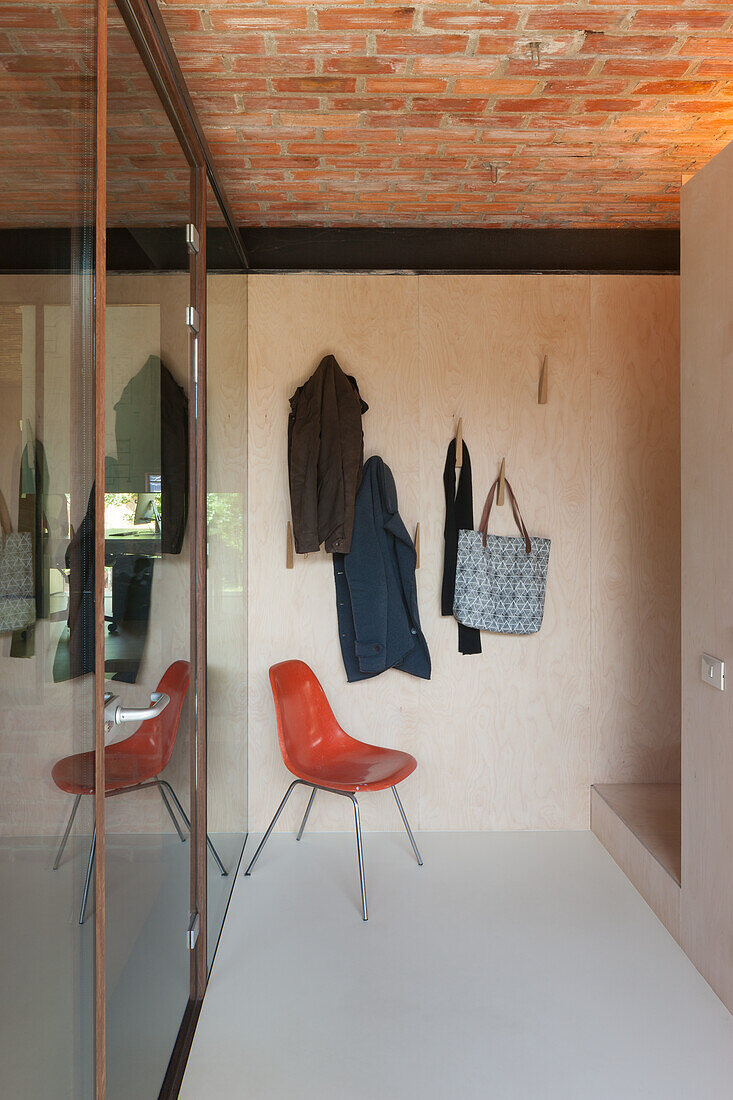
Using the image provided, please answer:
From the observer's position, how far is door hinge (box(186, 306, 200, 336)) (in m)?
2.10

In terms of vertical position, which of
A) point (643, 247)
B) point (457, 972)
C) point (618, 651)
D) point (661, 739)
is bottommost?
point (457, 972)

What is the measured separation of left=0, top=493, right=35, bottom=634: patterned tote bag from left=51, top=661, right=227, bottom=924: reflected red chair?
0.27 m

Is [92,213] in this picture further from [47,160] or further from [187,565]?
[187,565]

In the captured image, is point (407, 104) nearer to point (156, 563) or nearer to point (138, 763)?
point (156, 563)

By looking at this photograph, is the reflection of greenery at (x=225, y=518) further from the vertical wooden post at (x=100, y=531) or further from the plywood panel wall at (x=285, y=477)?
the vertical wooden post at (x=100, y=531)

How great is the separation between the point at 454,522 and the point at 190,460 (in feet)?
4.95

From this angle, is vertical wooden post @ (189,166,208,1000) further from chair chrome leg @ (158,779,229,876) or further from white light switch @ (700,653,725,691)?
white light switch @ (700,653,725,691)

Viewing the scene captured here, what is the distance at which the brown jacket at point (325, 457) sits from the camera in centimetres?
324

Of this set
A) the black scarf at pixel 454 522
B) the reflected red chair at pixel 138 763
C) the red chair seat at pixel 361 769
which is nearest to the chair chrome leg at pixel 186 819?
the reflected red chair at pixel 138 763

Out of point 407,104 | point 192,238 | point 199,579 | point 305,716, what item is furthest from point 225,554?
point 407,104

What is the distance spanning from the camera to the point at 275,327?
3.41 meters

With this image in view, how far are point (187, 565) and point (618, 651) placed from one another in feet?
7.18

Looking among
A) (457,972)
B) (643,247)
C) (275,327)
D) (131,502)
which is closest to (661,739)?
(457,972)

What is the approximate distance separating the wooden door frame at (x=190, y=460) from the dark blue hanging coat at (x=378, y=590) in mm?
1042
